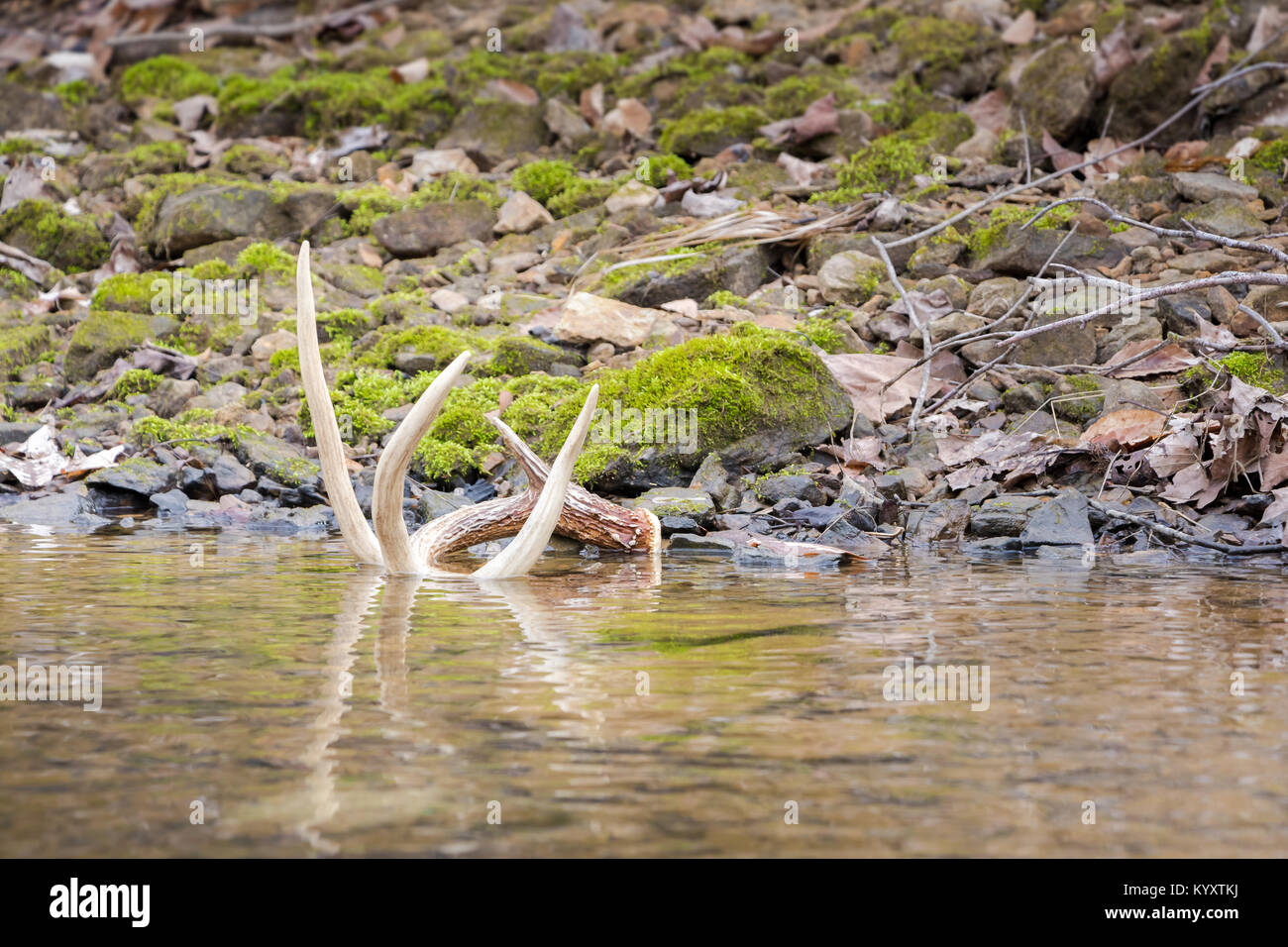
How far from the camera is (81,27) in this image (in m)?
20.6

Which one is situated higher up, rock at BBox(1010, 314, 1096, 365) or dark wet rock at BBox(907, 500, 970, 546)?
rock at BBox(1010, 314, 1096, 365)

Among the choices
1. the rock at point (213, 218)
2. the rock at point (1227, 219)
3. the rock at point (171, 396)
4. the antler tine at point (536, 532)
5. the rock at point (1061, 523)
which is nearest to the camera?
the antler tine at point (536, 532)

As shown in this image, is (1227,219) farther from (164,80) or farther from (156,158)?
(164,80)

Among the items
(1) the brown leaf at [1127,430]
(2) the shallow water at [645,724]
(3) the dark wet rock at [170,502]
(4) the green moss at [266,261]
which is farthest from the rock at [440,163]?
(2) the shallow water at [645,724]

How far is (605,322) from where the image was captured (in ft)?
34.8

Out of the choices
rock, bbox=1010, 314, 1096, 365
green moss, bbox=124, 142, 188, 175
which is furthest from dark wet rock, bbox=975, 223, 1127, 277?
green moss, bbox=124, 142, 188, 175

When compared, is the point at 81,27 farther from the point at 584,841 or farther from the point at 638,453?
the point at 584,841

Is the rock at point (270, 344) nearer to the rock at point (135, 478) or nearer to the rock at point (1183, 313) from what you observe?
the rock at point (135, 478)

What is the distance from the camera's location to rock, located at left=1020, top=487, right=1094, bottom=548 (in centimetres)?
706

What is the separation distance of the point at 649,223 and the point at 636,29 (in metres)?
6.36

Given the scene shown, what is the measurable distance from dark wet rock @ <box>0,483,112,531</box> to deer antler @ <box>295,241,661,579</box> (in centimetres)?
303

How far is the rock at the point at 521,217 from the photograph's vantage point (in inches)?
532

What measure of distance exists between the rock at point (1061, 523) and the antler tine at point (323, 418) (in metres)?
3.62

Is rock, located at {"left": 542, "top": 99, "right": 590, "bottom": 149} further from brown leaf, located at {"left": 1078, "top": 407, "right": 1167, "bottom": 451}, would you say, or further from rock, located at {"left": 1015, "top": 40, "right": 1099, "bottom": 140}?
brown leaf, located at {"left": 1078, "top": 407, "right": 1167, "bottom": 451}
